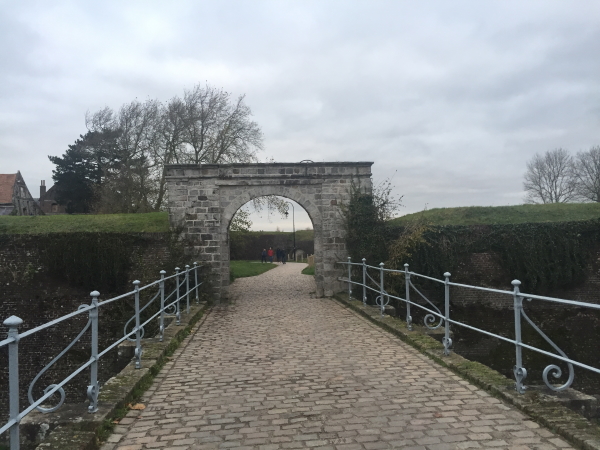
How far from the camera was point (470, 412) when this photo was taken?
4.20 m

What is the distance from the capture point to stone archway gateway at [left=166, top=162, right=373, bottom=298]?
13.6m

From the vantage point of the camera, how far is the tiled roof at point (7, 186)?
132ft

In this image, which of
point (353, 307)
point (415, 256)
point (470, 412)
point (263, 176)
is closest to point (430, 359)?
point (470, 412)

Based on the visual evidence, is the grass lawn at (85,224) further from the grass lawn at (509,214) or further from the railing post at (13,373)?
the railing post at (13,373)

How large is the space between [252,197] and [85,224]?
17.8 feet

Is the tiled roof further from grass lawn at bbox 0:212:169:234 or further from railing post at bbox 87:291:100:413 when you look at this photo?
railing post at bbox 87:291:100:413

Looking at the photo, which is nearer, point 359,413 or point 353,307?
point 359,413

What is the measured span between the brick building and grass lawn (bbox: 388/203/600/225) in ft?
112

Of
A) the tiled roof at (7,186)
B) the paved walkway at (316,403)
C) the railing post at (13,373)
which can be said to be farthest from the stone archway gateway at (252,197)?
the tiled roof at (7,186)

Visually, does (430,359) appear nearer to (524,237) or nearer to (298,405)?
(298,405)

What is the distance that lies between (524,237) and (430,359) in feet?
28.9

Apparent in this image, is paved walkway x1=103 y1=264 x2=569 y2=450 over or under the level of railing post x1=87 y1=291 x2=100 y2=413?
→ under

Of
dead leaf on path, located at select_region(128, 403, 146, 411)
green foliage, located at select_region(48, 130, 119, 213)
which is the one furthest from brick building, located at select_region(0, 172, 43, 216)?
dead leaf on path, located at select_region(128, 403, 146, 411)

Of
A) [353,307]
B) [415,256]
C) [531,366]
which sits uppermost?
[415,256]
